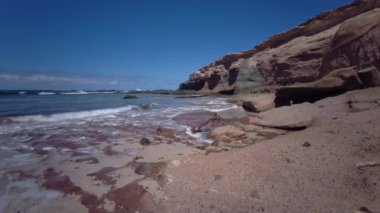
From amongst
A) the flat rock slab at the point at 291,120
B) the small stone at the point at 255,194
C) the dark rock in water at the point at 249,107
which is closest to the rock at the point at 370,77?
the flat rock slab at the point at 291,120

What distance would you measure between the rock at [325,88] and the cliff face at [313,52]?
329cm

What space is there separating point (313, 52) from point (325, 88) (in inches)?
549

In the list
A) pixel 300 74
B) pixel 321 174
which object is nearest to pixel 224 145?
pixel 321 174

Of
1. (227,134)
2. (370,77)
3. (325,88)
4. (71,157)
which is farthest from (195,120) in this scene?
(370,77)

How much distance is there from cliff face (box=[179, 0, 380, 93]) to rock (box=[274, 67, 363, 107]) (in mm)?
3289

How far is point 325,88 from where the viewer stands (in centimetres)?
970

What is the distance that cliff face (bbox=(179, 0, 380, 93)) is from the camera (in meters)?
12.6

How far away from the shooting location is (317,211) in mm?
2650

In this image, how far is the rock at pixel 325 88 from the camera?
9211 mm

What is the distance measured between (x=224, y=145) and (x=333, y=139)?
7.39 ft

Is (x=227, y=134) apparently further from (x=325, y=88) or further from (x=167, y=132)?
(x=325, y=88)

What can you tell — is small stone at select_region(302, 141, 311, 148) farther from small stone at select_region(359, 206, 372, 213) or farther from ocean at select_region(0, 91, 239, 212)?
ocean at select_region(0, 91, 239, 212)

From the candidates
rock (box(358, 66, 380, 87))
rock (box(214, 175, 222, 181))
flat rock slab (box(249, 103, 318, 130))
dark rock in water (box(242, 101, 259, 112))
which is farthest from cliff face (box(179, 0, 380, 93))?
rock (box(214, 175, 222, 181))

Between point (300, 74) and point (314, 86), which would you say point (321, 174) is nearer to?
point (314, 86)
